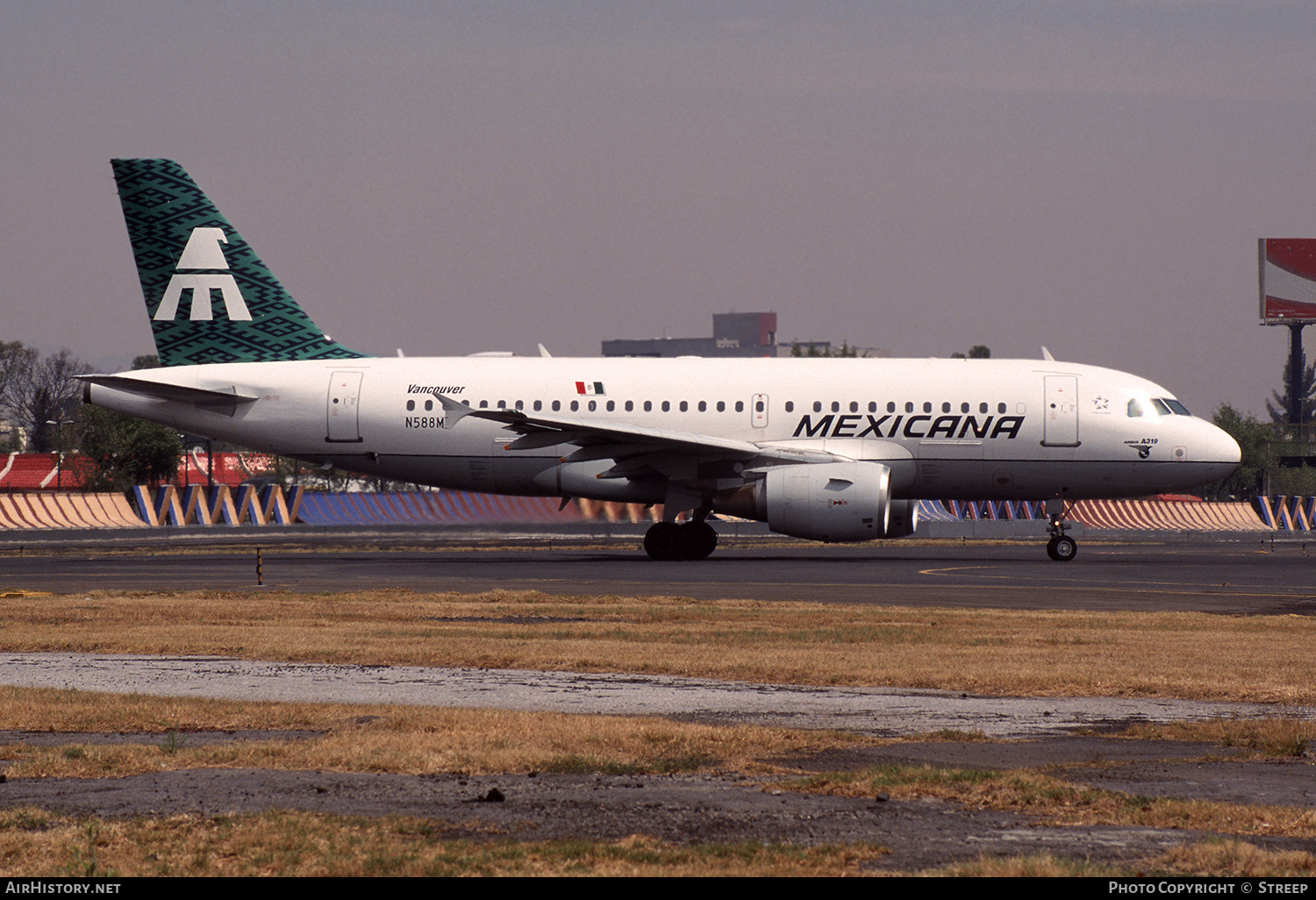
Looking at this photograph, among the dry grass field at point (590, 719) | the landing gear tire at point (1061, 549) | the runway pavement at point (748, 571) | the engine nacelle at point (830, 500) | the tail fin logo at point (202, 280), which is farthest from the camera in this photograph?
the tail fin logo at point (202, 280)

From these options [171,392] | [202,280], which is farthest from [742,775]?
[202,280]

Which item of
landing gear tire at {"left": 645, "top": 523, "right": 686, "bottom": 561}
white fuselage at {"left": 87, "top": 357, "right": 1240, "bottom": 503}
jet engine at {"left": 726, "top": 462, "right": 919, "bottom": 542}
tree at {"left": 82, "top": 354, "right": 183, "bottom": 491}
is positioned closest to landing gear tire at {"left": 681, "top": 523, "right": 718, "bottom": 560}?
landing gear tire at {"left": 645, "top": 523, "right": 686, "bottom": 561}

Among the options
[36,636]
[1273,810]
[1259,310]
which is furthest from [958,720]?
[1259,310]

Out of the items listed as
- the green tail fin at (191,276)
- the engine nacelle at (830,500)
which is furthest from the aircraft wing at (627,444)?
the green tail fin at (191,276)

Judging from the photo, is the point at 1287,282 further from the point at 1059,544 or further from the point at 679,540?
the point at 679,540

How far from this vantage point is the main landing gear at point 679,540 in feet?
104

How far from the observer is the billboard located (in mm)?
119250

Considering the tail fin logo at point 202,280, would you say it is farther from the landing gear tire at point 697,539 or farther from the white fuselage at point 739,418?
the landing gear tire at point 697,539

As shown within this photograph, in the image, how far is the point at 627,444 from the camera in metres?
29.9

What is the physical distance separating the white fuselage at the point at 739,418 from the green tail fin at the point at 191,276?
0.88 meters

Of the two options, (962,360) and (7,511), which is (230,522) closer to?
(7,511)

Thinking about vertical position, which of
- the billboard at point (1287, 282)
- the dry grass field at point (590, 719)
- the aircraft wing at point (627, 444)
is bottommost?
the dry grass field at point (590, 719)
